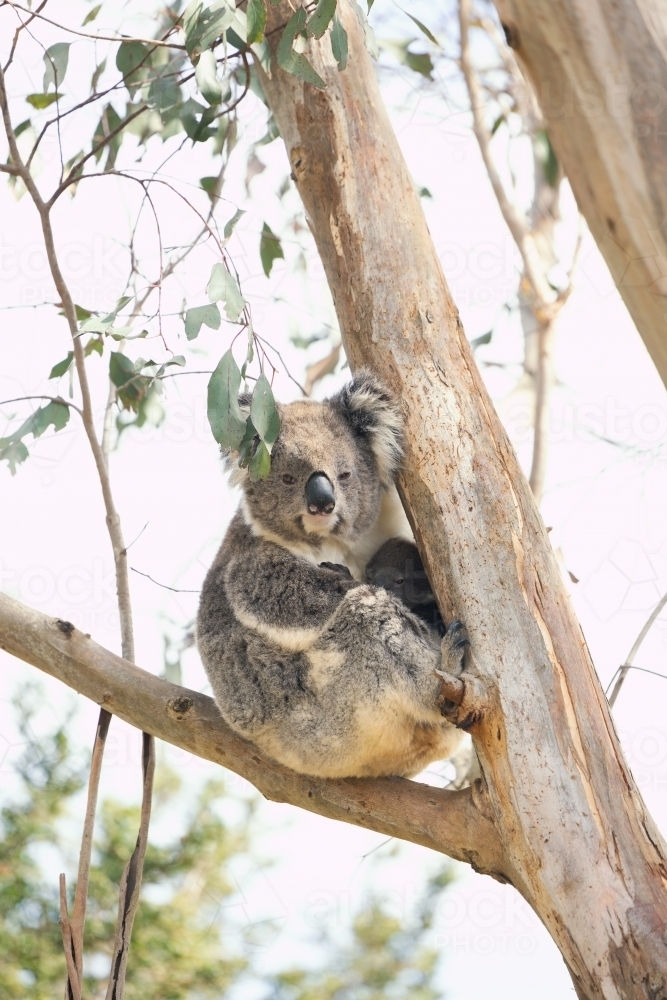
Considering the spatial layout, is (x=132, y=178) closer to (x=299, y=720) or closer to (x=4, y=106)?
(x=4, y=106)

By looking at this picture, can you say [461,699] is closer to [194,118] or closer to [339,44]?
[339,44]

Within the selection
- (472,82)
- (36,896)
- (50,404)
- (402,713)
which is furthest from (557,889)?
(36,896)

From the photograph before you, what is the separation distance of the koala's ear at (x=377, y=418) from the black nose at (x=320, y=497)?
0.20 meters

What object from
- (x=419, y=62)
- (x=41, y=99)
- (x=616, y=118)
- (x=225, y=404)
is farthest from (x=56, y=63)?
(x=616, y=118)

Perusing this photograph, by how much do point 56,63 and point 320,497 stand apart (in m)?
2.12

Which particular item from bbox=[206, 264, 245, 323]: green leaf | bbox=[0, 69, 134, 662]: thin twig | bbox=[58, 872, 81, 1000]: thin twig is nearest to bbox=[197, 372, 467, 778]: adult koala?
bbox=[0, 69, 134, 662]: thin twig

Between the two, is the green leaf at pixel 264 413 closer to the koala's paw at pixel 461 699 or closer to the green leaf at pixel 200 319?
the green leaf at pixel 200 319

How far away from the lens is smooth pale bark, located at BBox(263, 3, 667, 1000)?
2221 mm

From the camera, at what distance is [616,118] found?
1.29 metres

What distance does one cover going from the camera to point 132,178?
2.96 metres

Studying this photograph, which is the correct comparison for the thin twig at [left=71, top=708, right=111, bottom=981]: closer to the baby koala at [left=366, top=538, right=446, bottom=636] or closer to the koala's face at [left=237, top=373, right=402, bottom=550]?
the koala's face at [left=237, top=373, right=402, bottom=550]

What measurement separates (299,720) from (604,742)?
0.91 m

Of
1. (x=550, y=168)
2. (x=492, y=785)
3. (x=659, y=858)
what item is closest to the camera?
(x=659, y=858)

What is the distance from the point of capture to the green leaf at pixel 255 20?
2.59m
